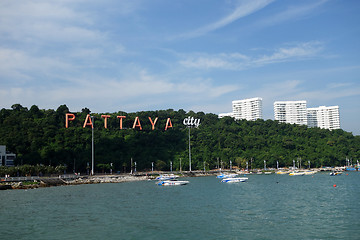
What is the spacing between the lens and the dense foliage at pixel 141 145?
12294 centimetres

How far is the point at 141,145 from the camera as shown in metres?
158

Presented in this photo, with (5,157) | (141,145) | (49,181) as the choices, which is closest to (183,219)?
(49,181)

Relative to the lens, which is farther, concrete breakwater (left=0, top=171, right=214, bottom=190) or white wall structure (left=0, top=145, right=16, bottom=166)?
white wall structure (left=0, top=145, right=16, bottom=166)

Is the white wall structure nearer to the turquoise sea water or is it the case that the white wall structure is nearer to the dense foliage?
the dense foliage

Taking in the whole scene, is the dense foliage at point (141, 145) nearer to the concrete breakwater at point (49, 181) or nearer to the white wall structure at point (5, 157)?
the white wall structure at point (5, 157)

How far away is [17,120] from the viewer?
13088 cm

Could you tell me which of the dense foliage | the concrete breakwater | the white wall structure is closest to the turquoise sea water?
the concrete breakwater

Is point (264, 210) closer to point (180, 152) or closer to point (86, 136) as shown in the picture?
point (86, 136)

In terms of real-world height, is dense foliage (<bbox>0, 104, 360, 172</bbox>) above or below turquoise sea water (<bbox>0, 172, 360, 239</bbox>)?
above

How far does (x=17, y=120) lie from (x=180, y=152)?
71799 millimetres

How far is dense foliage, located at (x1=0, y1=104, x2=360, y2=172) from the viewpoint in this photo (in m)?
123

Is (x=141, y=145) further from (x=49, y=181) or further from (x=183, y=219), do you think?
(x=183, y=219)

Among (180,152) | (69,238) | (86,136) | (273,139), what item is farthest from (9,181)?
(273,139)

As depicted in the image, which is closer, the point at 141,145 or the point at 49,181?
the point at 49,181
